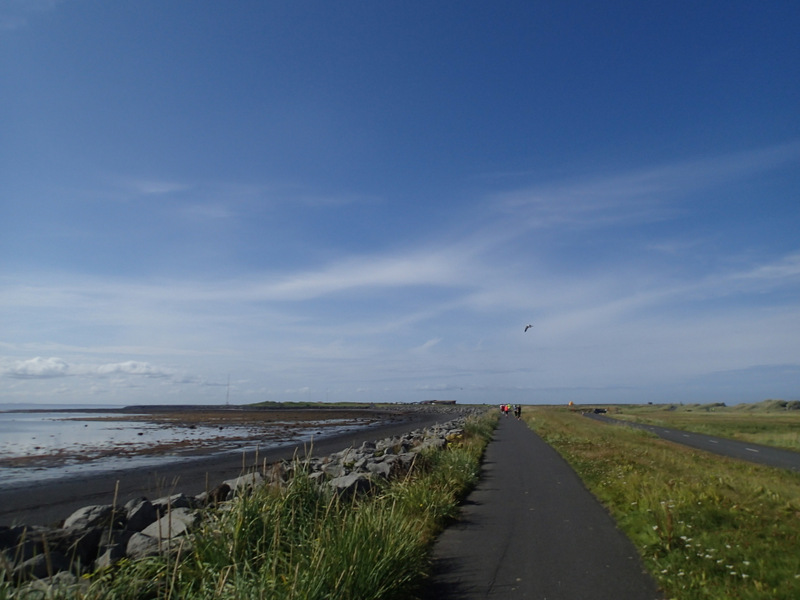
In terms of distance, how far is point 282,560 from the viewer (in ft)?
18.8

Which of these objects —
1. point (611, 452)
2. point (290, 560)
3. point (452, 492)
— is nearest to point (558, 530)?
point (452, 492)

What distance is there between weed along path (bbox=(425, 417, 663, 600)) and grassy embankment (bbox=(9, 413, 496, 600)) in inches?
23.2

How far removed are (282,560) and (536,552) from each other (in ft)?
13.0

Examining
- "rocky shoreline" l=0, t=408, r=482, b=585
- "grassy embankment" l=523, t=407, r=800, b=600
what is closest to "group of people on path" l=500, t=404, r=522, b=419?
"grassy embankment" l=523, t=407, r=800, b=600

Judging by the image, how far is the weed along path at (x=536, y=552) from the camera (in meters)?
6.36

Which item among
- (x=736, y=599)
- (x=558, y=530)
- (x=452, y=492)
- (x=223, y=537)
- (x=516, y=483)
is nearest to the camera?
(x=736, y=599)

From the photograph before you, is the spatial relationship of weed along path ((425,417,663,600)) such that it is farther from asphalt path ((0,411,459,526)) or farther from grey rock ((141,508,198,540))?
asphalt path ((0,411,459,526))

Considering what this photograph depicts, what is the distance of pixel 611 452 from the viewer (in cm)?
2056

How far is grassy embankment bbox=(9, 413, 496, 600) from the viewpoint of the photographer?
4934 millimetres

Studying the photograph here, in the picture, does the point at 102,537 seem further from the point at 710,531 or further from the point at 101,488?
the point at 101,488

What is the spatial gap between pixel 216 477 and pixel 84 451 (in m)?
15.1

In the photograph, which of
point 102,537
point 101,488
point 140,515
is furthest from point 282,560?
point 101,488

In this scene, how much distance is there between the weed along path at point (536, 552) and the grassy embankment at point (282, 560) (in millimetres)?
589

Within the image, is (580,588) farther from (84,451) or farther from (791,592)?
(84,451)
